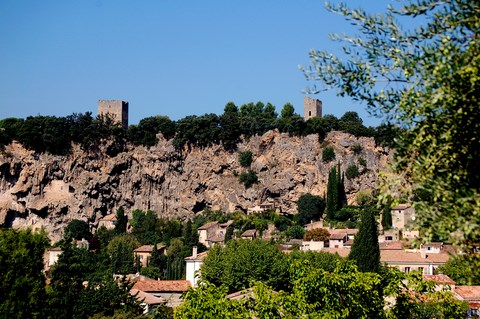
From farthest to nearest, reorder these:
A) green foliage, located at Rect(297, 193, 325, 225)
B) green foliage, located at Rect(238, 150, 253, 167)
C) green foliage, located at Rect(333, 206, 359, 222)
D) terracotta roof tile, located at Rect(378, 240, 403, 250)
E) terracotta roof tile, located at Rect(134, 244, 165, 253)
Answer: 1. green foliage, located at Rect(238, 150, 253, 167)
2. green foliage, located at Rect(297, 193, 325, 225)
3. green foliage, located at Rect(333, 206, 359, 222)
4. terracotta roof tile, located at Rect(134, 244, 165, 253)
5. terracotta roof tile, located at Rect(378, 240, 403, 250)

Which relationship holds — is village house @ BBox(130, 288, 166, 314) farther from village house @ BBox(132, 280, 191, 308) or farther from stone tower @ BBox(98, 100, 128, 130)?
stone tower @ BBox(98, 100, 128, 130)

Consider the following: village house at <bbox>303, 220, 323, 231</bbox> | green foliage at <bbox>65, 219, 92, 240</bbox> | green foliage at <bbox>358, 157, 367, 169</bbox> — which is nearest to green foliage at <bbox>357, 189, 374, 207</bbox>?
green foliage at <bbox>358, 157, 367, 169</bbox>

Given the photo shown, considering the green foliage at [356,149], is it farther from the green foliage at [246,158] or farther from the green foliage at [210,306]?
the green foliage at [210,306]

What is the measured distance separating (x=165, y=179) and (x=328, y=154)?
18203 mm

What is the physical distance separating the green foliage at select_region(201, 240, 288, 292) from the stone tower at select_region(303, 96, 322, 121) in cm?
3838

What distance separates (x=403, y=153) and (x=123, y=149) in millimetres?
80797

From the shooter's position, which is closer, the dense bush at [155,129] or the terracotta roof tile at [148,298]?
the terracotta roof tile at [148,298]

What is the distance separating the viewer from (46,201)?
8488cm

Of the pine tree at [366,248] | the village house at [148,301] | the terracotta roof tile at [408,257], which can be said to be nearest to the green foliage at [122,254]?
the village house at [148,301]

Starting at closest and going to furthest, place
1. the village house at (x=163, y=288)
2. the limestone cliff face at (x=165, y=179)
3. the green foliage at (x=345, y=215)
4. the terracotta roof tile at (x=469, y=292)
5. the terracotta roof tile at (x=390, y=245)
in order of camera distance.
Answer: the terracotta roof tile at (x=469, y=292)
the village house at (x=163, y=288)
the terracotta roof tile at (x=390, y=245)
the green foliage at (x=345, y=215)
the limestone cliff face at (x=165, y=179)

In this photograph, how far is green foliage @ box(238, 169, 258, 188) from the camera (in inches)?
3410

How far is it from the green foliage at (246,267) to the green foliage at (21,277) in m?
19.0

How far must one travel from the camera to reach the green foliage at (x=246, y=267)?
51.7m

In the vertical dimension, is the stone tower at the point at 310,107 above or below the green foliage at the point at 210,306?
above
